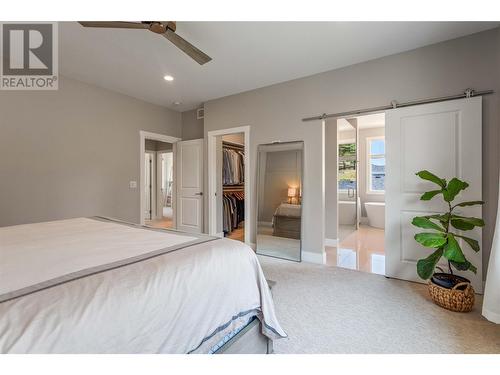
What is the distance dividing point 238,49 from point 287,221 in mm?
2374

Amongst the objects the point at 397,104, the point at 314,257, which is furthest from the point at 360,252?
the point at 397,104

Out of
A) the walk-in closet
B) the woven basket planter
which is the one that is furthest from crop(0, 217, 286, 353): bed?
the walk-in closet

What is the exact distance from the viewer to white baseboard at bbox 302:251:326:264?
3267mm

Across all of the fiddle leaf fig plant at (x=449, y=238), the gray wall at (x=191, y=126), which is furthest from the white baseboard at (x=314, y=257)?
the gray wall at (x=191, y=126)

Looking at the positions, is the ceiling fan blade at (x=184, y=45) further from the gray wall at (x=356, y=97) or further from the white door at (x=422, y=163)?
the white door at (x=422, y=163)

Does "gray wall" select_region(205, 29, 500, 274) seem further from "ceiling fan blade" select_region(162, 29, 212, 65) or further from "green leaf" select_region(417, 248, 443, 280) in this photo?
"ceiling fan blade" select_region(162, 29, 212, 65)

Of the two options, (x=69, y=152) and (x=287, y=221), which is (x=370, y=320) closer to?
(x=287, y=221)

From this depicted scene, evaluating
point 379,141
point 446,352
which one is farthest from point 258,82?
point 379,141

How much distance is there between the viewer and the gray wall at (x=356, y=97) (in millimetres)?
2316
